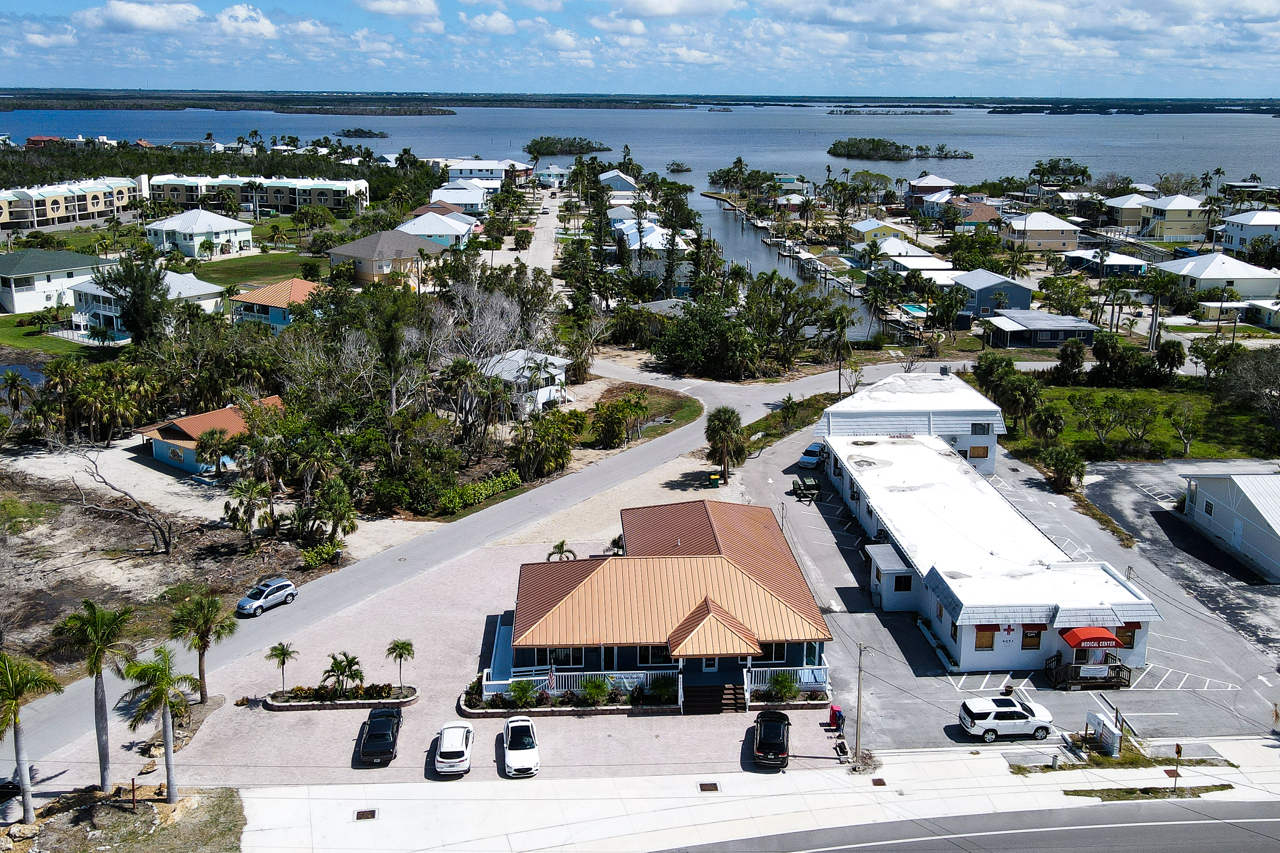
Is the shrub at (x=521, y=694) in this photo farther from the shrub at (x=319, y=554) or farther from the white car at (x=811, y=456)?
the white car at (x=811, y=456)

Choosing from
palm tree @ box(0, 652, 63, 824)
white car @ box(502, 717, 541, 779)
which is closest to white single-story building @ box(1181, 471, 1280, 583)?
white car @ box(502, 717, 541, 779)

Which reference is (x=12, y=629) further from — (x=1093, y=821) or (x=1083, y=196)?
(x=1083, y=196)

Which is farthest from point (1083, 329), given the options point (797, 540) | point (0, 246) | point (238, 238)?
point (0, 246)

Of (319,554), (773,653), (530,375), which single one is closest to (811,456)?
(530,375)

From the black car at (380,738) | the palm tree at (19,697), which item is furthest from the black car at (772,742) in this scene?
the palm tree at (19,697)

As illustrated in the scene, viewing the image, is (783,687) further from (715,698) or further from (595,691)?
(595,691)

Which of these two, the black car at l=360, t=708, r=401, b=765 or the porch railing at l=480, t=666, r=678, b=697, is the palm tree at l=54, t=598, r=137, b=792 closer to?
the black car at l=360, t=708, r=401, b=765
